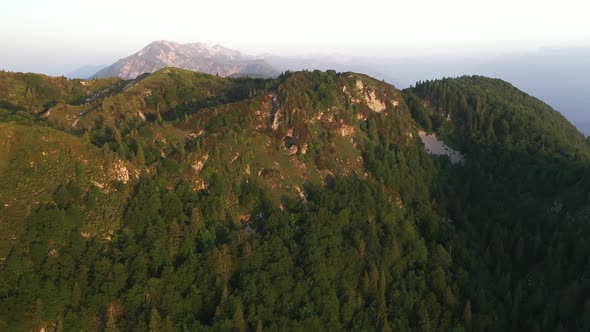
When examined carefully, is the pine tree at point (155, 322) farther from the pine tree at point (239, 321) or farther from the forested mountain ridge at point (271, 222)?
the pine tree at point (239, 321)

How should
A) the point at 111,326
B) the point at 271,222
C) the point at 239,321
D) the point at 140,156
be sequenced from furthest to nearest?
the point at 271,222
the point at 140,156
the point at 239,321
the point at 111,326

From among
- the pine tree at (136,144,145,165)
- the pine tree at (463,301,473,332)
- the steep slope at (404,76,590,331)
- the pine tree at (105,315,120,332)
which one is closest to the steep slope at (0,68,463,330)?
the pine tree at (105,315,120,332)

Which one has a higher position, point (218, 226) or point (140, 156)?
point (140, 156)

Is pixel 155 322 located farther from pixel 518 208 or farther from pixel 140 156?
pixel 518 208

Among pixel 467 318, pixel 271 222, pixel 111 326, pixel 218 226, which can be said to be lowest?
pixel 467 318

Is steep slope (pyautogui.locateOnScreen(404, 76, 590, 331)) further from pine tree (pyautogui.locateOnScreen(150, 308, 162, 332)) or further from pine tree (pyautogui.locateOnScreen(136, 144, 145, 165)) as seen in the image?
pine tree (pyautogui.locateOnScreen(136, 144, 145, 165))

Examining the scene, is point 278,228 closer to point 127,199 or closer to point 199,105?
point 127,199

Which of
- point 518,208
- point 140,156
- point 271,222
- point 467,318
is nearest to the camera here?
point 467,318

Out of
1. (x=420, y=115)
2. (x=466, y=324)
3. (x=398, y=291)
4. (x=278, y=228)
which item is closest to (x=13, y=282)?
(x=278, y=228)

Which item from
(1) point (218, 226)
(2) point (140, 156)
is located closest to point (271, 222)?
(1) point (218, 226)
